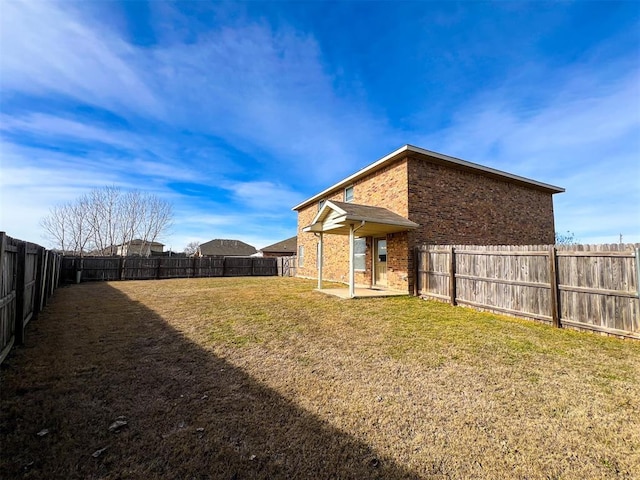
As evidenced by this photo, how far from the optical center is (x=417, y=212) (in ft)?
35.1

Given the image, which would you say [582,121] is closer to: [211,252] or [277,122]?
[277,122]

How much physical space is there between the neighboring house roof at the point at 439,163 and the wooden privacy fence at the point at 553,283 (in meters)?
3.82

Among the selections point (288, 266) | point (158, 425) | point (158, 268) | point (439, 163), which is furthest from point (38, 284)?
point (288, 266)

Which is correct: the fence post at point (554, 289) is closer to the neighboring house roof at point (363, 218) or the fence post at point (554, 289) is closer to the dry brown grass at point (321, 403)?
the dry brown grass at point (321, 403)

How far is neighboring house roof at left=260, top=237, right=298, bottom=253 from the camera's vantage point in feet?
124

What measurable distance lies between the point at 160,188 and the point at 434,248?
31354 millimetres

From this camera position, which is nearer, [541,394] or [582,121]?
[541,394]

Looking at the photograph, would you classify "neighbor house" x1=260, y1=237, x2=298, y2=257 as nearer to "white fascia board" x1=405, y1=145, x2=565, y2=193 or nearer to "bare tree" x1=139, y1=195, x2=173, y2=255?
"bare tree" x1=139, y1=195, x2=173, y2=255

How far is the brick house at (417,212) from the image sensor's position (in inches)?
412

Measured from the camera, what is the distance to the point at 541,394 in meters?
3.20

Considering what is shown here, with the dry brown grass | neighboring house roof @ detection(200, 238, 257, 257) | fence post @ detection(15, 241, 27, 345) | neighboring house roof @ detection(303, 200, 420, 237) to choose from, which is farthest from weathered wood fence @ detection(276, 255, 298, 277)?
neighboring house roof @ detection(200, 238, 257, 257)

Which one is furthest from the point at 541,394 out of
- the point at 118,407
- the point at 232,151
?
the point at 232,151

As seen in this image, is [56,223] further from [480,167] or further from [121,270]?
[480,167]

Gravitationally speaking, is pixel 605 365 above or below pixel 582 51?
below
